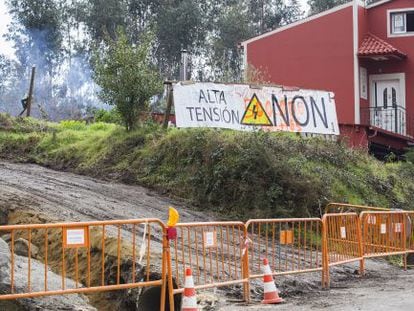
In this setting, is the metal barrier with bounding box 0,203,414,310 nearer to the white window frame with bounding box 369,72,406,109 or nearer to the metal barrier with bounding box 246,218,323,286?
the metal barrier with bounding box 246,218,323,286

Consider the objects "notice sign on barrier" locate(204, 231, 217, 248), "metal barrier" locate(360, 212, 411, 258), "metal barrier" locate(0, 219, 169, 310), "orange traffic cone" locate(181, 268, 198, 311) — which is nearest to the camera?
"metal barrier" locate(0, 219, 169, 310)

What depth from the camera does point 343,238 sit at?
12.1 m

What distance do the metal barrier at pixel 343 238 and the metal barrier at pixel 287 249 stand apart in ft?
0.77

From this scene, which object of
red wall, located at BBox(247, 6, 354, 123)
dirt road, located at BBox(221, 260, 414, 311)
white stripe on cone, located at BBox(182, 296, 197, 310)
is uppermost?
red wall, located at BBox(247, 6, 354, 123)

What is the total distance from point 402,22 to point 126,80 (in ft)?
54.4

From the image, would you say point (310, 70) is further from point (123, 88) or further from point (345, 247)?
point (345, 247)

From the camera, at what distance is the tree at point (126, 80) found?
1858 centimetres

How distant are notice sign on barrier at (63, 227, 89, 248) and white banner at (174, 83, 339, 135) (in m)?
10.1

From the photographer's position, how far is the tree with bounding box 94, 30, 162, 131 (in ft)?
61.0

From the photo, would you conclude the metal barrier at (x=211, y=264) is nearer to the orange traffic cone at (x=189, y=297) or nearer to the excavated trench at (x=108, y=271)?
the excavated trench at (x=108, y=271)

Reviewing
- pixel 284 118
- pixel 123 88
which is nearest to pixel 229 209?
pixel 284 118

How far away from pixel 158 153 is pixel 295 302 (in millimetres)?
8818

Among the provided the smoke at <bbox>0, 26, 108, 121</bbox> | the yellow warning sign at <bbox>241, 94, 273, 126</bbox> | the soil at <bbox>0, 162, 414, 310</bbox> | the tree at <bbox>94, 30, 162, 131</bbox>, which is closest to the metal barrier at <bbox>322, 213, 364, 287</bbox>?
the soil at <bbox>0, 162, 414, 310</bbox>

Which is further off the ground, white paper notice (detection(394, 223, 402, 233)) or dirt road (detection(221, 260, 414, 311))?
white paper notice (detection(394, 223, 402, 233))
